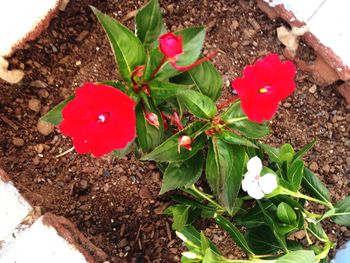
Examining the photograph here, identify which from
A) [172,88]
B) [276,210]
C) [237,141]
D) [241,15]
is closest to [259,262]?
[276,210]

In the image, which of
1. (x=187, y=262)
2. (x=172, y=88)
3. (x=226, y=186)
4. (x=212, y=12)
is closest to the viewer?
(x=172, y=88)

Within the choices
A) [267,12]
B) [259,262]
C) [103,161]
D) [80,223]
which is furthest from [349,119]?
[80,223]

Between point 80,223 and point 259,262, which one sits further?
point 80,223

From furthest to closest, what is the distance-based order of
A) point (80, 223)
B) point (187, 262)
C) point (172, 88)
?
point (80, 223)
point (187, 262)
point (172, 88)

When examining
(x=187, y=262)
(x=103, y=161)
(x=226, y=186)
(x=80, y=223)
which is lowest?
(x=80, y=223)

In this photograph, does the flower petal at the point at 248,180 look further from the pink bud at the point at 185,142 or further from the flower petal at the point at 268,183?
the pink bud at the point at 185,142

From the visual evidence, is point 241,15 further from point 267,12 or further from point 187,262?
point 187,262

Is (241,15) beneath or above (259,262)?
above

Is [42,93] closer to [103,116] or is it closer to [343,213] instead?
[103,116]
